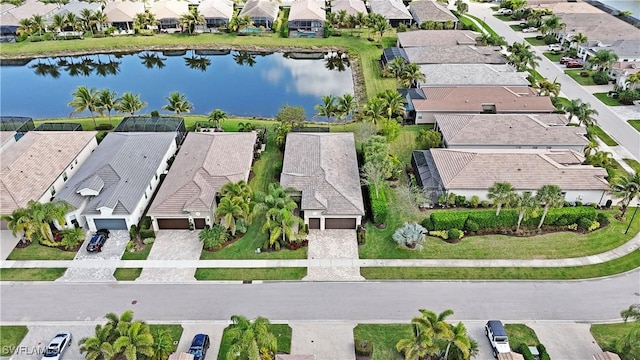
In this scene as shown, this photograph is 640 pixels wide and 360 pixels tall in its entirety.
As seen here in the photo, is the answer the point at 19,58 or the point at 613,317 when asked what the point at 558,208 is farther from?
the point at 19,58

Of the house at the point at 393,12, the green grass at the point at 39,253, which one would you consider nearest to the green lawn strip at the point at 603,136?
the house at the point at 393,12

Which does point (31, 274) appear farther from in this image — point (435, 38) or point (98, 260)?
point (435, 38)

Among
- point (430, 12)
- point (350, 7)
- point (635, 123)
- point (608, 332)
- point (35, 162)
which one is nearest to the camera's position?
point (608, 332)

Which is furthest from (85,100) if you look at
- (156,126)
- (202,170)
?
(202,170)

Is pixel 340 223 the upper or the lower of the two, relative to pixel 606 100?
lower

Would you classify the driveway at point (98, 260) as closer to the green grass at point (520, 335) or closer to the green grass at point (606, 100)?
the green grass at point (520, 335)

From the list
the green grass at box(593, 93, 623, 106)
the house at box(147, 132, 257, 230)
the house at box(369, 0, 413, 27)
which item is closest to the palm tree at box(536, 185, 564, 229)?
the house at box(147, 132, 257, 230)
